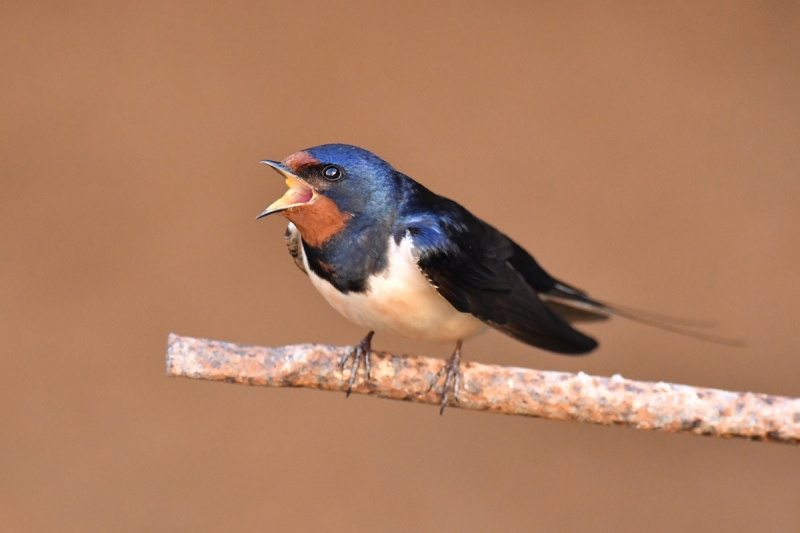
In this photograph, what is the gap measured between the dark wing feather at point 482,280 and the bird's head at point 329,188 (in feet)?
0.22

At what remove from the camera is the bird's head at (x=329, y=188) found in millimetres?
1020

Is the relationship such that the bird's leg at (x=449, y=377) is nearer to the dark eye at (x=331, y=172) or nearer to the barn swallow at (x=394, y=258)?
the barn swallow at (x=394, y=258)

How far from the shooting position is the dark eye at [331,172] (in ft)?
3.36

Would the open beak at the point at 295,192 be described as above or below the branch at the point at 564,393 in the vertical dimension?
above

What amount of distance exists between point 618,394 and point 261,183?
124cm

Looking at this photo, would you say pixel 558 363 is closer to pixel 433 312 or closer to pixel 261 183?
pixel 261 183

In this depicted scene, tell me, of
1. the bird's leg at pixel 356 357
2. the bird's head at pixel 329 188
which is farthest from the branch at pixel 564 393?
the bird's head at pixel 329 188

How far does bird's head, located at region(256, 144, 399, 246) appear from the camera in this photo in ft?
3.34

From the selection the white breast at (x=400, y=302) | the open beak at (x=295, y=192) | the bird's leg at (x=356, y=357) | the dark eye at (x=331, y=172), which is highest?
the dark eye at (x=331, y=172)

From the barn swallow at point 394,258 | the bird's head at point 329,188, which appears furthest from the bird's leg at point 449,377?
the bird's head at point 329,188

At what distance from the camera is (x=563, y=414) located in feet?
3.44

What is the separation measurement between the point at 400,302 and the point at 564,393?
228 millimetres

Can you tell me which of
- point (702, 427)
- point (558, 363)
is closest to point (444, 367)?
point (702, 427)

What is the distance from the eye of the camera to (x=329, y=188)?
1026mm
